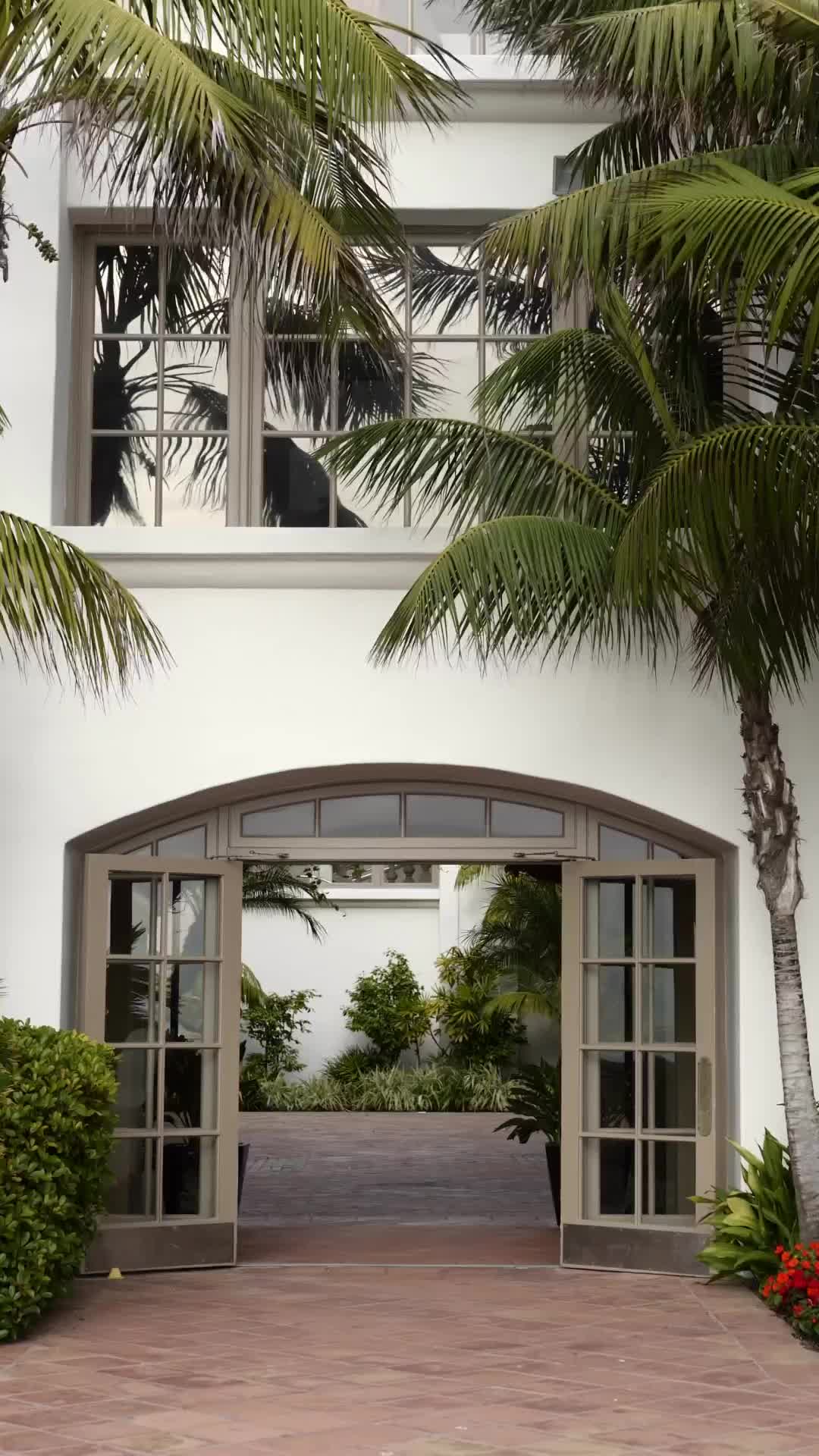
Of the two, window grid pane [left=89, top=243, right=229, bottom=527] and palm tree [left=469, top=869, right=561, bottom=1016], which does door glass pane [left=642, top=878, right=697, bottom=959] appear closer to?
window grid pane [left=89, top=243, right=229, bottom=527]

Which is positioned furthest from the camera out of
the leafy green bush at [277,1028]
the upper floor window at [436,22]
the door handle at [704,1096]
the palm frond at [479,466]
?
the leafy green bush at [277,1028]

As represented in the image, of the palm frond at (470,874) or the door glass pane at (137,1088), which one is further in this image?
the palm frond at (470,874)

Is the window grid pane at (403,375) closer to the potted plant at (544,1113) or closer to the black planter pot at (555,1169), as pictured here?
the potted plant at (544,1113)

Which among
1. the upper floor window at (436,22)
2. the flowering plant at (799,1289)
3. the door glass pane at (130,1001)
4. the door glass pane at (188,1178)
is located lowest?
the flowering plant at (799,1289)

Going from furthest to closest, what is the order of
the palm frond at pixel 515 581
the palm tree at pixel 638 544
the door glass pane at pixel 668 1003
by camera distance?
the door glass pane at pixel 668 1003 < the palm frond at pixel 515 581 < the palm tree at pixel 638 544

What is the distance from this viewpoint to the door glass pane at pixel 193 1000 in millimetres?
9391

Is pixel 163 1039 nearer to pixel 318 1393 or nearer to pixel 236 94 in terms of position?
pixel 318 1393

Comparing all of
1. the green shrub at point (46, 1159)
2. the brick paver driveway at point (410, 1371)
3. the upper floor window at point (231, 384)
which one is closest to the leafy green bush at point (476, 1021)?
the brick paver driveway at point (410, 1371)

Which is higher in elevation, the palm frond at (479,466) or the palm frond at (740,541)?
the palm frond at (479,466)

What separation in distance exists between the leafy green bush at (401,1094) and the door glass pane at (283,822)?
34.1ft

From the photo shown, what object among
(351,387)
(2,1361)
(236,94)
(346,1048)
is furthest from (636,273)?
(346,1048)

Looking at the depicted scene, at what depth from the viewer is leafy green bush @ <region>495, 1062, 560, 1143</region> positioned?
10.9 m

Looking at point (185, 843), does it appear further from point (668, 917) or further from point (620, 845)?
point (668, 917)

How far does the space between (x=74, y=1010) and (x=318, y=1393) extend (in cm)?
336
